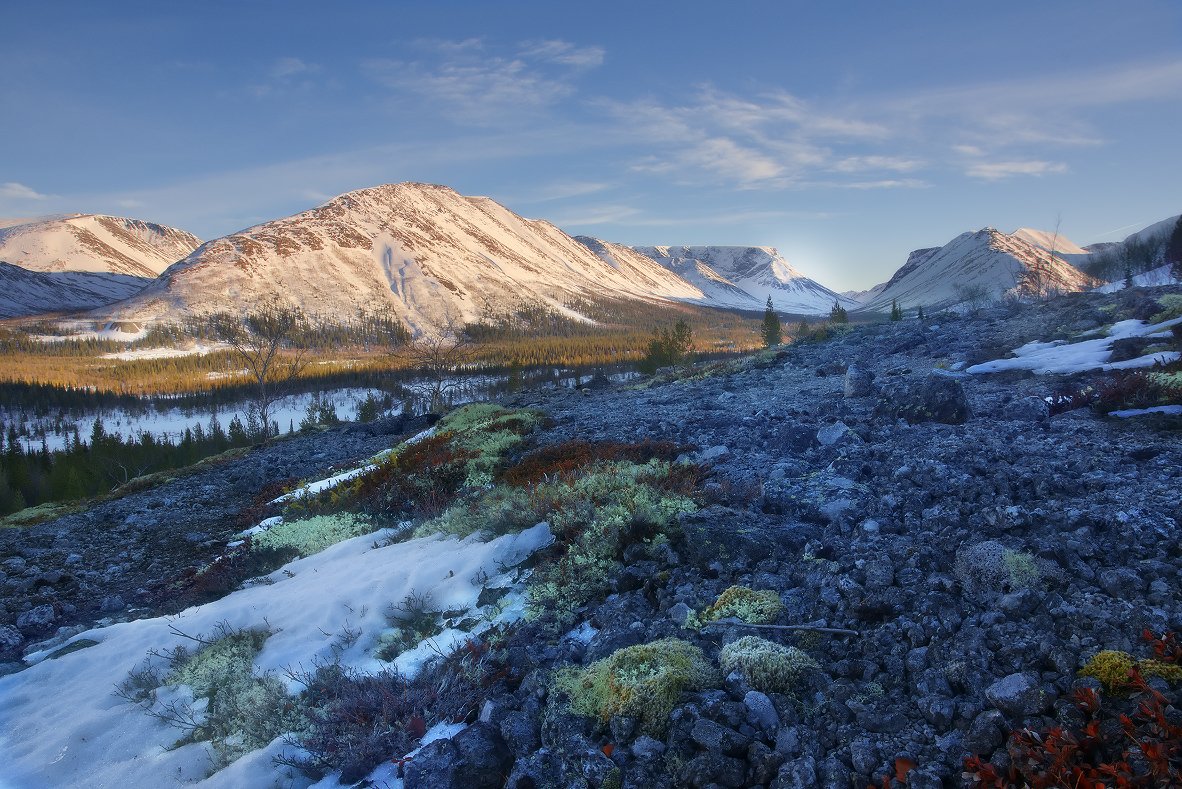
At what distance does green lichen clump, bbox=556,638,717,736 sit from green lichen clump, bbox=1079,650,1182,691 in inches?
87.4

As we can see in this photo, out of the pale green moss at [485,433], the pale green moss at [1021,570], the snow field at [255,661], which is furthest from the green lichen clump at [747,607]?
the pale green moss at [485,433]

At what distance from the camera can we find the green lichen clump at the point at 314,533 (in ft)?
36.0

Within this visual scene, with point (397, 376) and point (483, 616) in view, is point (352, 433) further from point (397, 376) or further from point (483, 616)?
point (397, 376)

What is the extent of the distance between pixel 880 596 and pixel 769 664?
117 cm

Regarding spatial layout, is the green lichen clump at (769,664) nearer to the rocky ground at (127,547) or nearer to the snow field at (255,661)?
the snow field at (255,661)

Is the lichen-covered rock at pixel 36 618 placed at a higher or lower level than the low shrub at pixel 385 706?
lower

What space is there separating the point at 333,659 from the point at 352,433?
24072mm

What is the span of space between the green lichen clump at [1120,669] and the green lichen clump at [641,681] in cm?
222

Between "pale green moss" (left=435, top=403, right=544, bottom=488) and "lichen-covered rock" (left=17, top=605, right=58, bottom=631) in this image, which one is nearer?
"lichen-covered rock" (left=17, top=605, right=58, bottom=631)

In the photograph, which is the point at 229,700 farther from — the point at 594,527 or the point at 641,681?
the point at 641,681

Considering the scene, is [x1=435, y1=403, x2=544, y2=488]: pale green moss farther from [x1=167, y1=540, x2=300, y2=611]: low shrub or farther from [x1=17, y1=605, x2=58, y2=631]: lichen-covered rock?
[x1=17, y1=605, x2=58, y2=631]: lichen-covered rock

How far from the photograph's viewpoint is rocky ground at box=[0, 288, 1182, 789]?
3475 millimetres

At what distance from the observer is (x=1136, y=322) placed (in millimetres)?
17125

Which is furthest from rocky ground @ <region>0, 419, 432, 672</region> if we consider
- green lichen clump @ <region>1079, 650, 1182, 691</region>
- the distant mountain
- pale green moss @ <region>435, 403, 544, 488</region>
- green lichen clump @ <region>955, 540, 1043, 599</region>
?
the distant mountain
